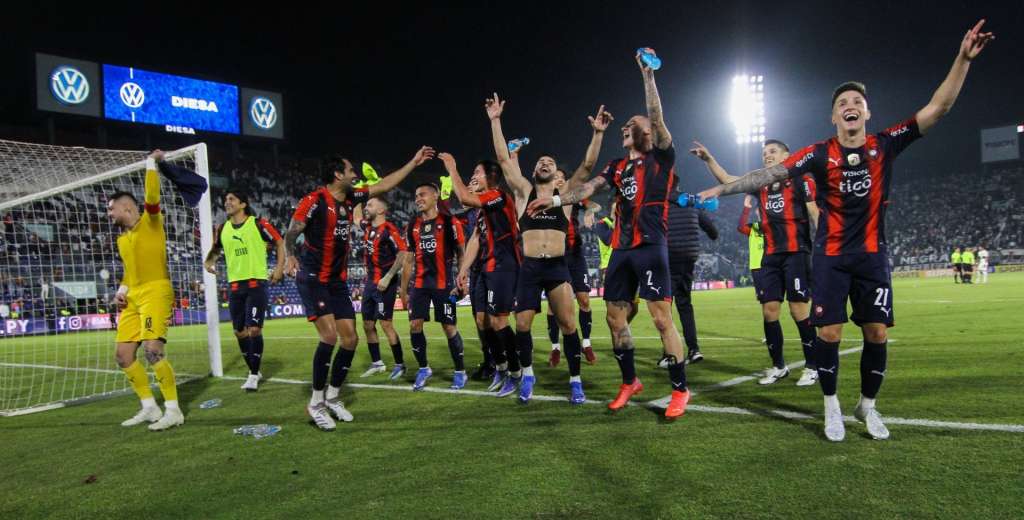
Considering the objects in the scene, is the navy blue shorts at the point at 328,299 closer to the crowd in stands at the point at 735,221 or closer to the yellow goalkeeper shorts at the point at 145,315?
the yellow goalkeeper shorts at the point at 145,315

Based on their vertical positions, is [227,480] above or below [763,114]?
below

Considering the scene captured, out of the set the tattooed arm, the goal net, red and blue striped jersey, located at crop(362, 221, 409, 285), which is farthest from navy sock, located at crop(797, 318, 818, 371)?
the goal net

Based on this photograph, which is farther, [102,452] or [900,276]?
[900,276]

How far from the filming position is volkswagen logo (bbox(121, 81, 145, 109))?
30281 mm

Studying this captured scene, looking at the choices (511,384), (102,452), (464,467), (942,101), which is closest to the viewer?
(464,467)

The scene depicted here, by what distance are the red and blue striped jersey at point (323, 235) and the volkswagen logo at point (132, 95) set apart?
30890 millimetres

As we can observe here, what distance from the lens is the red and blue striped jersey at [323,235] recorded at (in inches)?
226

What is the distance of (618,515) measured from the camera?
306 cm

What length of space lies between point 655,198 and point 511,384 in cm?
266

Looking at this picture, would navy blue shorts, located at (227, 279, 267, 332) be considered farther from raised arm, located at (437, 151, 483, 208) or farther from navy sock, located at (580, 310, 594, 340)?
navy sock, located at (580, 310, 594, 340)

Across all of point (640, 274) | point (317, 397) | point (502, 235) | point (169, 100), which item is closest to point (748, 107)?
point (169, 100)

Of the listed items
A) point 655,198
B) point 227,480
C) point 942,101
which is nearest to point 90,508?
point 227,480

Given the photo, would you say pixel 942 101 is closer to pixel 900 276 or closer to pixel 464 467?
pixel 464 467

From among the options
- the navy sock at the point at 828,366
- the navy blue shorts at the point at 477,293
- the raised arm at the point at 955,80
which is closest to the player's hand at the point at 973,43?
the raised arm at the point at 955,80
